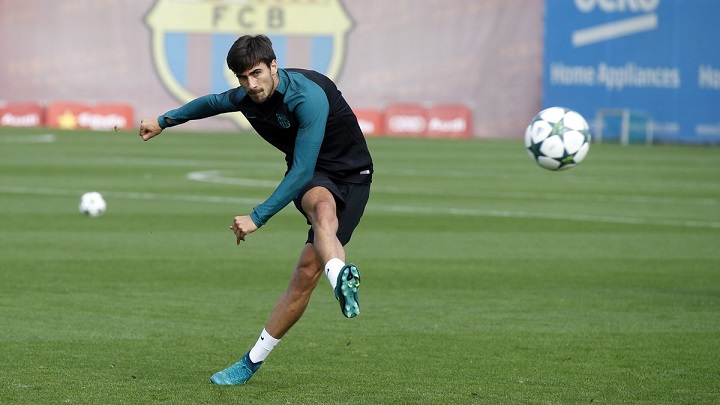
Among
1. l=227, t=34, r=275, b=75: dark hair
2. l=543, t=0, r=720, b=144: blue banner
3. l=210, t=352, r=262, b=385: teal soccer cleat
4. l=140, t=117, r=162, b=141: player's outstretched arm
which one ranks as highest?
l=227, t=34, r=275, b=75: dark hair

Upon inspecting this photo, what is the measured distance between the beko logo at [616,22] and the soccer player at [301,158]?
41.0 metres

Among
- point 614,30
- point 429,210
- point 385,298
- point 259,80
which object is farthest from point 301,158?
point 614,30

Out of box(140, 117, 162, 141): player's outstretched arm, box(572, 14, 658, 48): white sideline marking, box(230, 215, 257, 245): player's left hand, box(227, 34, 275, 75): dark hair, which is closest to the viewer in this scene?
box(230, 215, 257, 245): player's left hand

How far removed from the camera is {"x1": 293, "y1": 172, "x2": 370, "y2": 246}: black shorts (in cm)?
777

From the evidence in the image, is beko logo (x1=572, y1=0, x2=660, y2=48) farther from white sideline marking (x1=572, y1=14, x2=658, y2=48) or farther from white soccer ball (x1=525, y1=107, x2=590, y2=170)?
white soccer ball (x1=525, y1=107, x2=590, y2=170)

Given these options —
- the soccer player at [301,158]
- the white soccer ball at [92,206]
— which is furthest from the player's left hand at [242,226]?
the white soccer ball at [92,206]

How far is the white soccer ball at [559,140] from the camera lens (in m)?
13.6

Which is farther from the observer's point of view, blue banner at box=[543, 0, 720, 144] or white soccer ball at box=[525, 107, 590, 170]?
blue banner at box=[543, 0, 720, 144]

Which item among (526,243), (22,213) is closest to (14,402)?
(526,243)

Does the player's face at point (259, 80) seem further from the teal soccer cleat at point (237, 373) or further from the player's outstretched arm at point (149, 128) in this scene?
the teal soccer cleat at point (237, 373)

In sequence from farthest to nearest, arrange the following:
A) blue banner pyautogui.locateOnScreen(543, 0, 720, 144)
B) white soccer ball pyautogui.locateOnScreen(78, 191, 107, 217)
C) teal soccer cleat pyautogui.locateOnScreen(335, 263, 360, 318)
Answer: blue banner pyautogui.locateOnScreen(543, 0, 720, 144) < white soccer ball pyautogui.locateOnScreen(78, 191, 107, 217) < teal soccer cleat pyautogui.locateOnScreen(335, 263, 360, 318)

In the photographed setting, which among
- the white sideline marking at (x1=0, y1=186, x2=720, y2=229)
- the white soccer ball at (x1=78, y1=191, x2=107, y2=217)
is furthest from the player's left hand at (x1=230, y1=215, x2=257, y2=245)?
the white sideline marking at (x1=0, y1=186, x2=720, y2=229)

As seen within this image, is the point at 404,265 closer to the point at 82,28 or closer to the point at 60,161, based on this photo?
the point at 60,161

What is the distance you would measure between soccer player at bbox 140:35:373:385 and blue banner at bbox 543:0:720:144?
40.0 m
